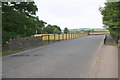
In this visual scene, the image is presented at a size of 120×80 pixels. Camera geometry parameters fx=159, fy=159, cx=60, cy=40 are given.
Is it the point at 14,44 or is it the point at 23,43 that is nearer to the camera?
the point at 14,44

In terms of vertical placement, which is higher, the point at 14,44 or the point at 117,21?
the point at 117,21

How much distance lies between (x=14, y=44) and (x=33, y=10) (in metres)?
3.65

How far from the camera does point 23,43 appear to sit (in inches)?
574

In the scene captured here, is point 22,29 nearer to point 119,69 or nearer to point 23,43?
point 23,43

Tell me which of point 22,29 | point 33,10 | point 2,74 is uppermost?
point 33,10

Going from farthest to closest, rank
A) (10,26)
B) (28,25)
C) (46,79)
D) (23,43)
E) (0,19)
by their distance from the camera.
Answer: (23,43) → (28,25) → (10,26) → (0,19) → (46,79)

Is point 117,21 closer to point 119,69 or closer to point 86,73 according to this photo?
point 119,69

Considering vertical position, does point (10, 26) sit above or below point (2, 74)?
above

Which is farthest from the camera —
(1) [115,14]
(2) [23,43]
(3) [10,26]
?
(2) [23,43]

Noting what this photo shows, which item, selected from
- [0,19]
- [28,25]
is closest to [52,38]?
[28,25]

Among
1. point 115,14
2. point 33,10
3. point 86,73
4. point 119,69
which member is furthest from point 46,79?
point 33,10

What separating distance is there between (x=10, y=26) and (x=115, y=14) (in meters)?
6.83

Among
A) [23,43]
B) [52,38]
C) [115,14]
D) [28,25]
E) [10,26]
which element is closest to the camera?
[115,14]

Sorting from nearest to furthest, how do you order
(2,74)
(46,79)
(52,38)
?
1. (46,79)
2. (2,74)
3. (52,38)
